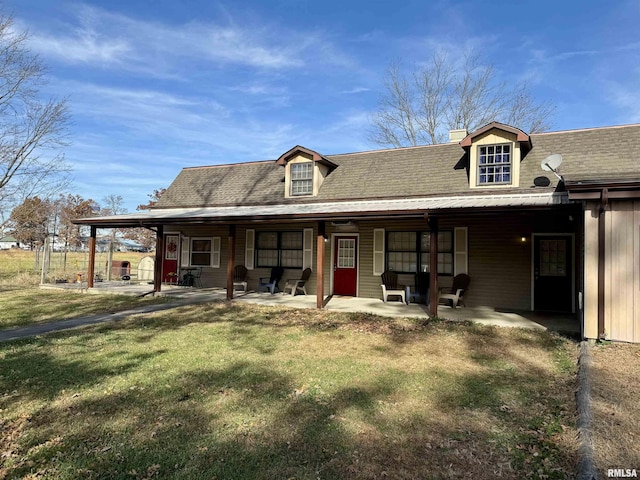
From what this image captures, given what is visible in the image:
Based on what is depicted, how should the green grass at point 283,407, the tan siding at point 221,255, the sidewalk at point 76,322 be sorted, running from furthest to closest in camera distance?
the tan siding at point 221,255 < the sidewalk at point 76,322 < the green grass at point 283,407

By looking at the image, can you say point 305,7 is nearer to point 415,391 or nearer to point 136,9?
point 136,9

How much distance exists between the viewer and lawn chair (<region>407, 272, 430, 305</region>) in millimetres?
10953

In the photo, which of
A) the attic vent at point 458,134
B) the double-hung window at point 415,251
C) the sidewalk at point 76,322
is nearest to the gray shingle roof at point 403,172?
the attic vent at point 458,134

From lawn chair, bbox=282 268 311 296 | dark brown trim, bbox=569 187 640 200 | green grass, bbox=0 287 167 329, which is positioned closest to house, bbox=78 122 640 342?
dark brown trim, bbox=569 187 640 200

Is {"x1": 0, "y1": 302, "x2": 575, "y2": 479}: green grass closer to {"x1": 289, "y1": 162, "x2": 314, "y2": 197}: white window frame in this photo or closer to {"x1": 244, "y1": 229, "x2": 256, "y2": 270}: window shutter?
{"x1": 244, "y1": 229, "x2": 256, "y2": 270}: window shutter

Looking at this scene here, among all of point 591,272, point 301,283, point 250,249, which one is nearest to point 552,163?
point 591,272

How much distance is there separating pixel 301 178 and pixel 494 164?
6343 mm

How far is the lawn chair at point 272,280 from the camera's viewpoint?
42.7ft

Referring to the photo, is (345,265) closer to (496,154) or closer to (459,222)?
(459,222)

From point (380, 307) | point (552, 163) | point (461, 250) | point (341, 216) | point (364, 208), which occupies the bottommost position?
point (380, 307)

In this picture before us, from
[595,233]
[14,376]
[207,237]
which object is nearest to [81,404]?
[14,376]

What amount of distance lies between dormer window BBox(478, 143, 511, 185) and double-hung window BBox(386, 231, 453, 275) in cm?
→ 193

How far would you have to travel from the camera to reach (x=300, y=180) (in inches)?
534

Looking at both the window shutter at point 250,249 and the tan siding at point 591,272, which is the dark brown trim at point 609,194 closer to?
the tan siding at point 591,272
